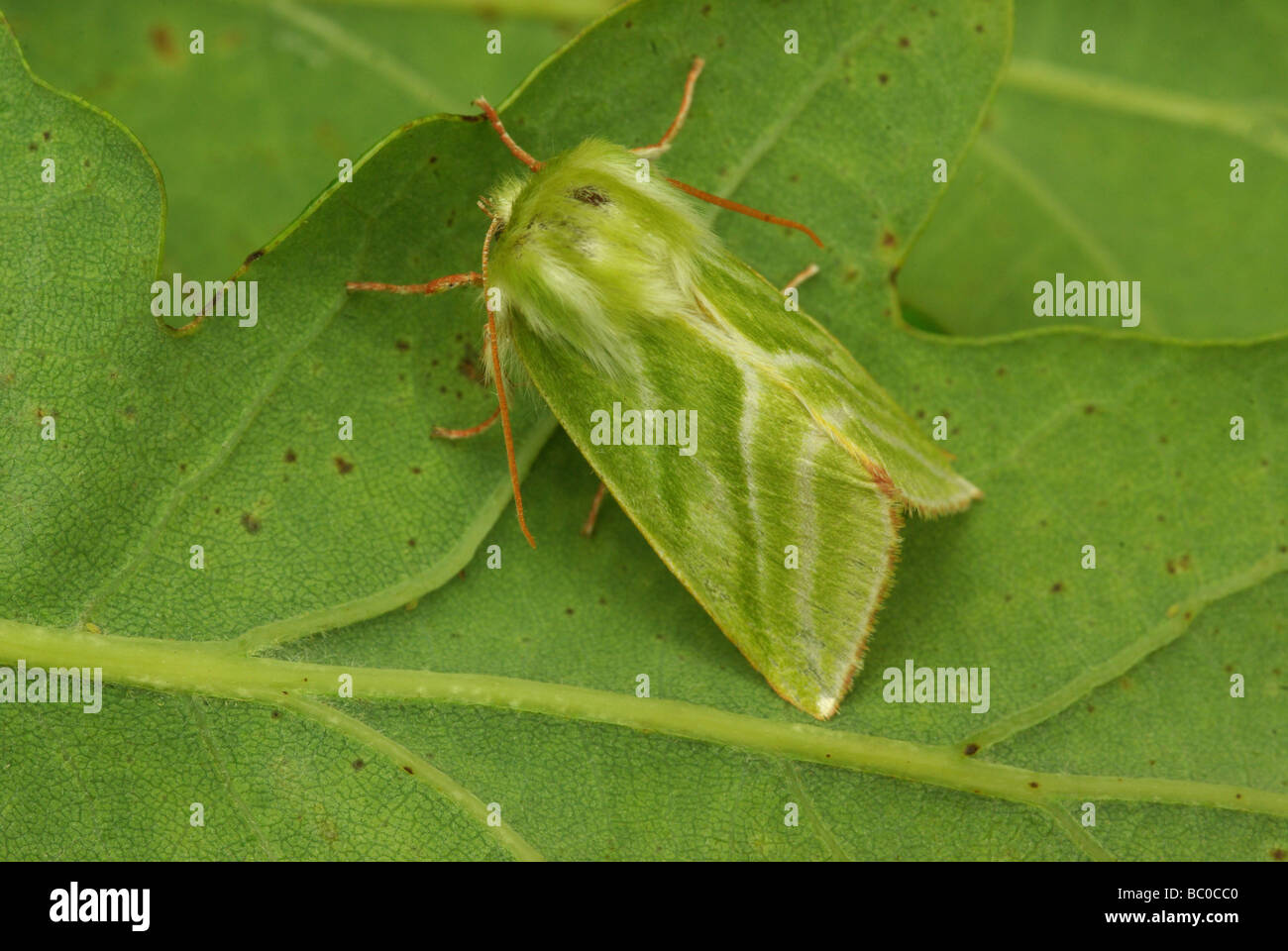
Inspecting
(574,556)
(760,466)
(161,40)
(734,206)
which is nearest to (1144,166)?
(734,206)

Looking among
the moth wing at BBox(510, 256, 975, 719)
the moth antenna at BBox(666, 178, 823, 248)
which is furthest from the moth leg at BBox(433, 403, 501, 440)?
the moth antenna at BBox(666, 178, 823, 248)

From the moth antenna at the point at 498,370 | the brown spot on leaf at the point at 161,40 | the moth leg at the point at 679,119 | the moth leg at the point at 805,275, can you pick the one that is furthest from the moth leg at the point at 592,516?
the brown spot on leaf at the point at 161,40

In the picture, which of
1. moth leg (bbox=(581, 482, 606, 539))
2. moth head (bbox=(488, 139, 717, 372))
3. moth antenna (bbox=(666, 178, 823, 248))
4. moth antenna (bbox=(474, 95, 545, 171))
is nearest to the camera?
moth head (bbox=(488, 139, 717, 372))

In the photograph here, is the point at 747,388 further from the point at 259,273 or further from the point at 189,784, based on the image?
the point at 189,784

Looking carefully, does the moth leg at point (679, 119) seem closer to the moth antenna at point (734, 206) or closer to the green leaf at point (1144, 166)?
the moth antenna at point (734, 206)

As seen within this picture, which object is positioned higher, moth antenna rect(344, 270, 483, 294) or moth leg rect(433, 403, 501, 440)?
moth antenna rect(344, 270, 483, 294)

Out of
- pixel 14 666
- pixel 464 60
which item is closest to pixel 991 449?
pixel 464 60

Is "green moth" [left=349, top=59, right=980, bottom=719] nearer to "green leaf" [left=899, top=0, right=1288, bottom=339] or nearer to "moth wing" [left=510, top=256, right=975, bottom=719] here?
"moth wing" [left=510, top=256, right=975, bottom=719]
